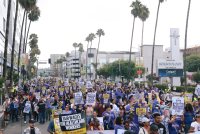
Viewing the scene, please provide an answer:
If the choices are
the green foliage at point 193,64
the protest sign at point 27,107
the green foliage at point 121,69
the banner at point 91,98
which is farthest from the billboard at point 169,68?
the green foliage at point 193,64

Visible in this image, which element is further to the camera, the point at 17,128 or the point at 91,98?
the point at 17,128

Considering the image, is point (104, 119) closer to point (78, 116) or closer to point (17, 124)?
point (78, 116)

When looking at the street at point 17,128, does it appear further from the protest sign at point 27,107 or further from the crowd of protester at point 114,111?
the protest sign at point 27,107

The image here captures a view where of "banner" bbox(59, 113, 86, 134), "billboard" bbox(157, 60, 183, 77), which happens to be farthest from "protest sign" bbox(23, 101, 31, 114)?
"billboard" bbox(157, 60, 183, 77)

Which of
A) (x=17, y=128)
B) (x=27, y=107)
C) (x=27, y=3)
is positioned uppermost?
(x=27, y=3)

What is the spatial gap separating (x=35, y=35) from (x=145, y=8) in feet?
130

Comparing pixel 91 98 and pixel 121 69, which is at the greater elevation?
pixel 121 69

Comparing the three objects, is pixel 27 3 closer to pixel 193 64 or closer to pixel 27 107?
pixel 27 107

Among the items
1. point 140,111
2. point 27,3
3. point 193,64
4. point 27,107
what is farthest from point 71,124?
point 193,64

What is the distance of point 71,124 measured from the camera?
10.4 m

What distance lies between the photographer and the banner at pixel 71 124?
10352 millimetres

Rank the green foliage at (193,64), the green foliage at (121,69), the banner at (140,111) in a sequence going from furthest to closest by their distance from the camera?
the green foliage at (193,64)
the green foliage at (121,69)
the banner at (140,111)

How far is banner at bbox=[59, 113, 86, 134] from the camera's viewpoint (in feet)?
34.0

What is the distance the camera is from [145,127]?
9.61 m
